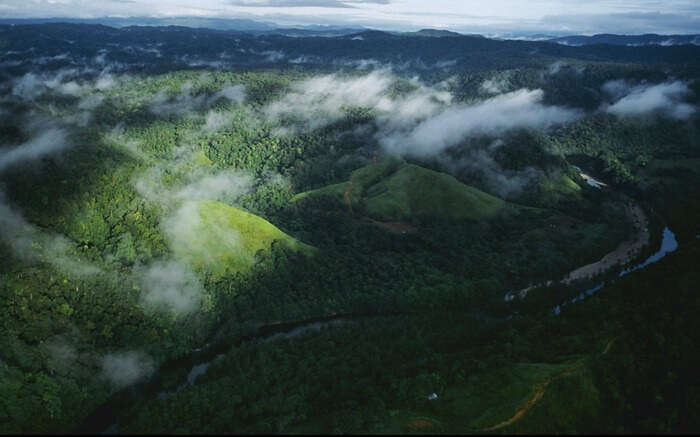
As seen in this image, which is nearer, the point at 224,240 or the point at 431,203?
the point at 224,240

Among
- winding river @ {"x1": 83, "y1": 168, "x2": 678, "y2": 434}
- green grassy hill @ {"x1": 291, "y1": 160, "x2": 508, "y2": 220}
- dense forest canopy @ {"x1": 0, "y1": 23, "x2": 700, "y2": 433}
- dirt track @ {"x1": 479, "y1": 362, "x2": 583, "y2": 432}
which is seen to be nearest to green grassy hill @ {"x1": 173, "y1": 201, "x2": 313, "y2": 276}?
dense forest canopy @ {"x1": 0, "y1": 23, "x2": 700, "y2": 433}

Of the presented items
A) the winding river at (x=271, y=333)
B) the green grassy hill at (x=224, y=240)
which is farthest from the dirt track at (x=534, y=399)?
the green grassy hill at (x=224, y=240)

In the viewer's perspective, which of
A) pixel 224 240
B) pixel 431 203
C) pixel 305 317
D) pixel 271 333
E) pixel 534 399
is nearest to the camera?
pixel 534 399

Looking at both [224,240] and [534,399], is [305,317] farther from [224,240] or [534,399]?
[534,399]

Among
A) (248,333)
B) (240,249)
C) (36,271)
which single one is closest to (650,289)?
(248,333)

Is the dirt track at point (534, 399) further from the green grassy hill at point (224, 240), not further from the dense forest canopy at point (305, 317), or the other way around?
the green grassy hill at point (224, 240)

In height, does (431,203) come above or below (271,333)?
above

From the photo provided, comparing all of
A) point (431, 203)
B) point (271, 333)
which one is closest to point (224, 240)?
point (271, 333)

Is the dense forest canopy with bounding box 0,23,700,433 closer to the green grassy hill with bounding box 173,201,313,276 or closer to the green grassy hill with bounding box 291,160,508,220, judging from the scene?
the green grassy hill with bounding box 173,201,313,276
